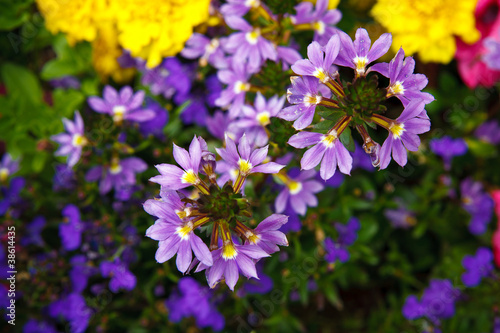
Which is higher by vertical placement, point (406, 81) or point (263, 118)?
point (406, 81)

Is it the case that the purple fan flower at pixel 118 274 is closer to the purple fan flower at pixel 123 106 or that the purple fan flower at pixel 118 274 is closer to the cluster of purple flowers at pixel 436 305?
the purple fan flower at pixel 123 106

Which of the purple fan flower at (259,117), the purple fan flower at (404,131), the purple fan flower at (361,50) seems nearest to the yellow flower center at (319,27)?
the purple fan flower at (259,117)

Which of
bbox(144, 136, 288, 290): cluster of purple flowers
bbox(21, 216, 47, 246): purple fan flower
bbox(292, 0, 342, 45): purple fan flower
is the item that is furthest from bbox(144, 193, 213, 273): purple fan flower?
bbox(21, 216, 47, 246): purple fan flower

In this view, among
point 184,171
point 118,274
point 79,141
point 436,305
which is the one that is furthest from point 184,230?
point 436,305

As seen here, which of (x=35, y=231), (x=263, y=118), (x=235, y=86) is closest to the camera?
(x=263, y=118)

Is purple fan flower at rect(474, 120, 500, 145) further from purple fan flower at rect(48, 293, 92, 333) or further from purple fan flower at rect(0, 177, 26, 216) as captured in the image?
purple fan flower at rect(0, 177, 26, 216)

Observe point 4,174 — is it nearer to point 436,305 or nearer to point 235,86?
point 235,86

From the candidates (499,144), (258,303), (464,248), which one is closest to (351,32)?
Result: (499,144)

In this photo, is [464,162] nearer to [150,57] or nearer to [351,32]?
[351,32]
